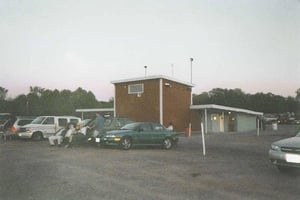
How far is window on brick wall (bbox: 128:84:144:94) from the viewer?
2709 cm

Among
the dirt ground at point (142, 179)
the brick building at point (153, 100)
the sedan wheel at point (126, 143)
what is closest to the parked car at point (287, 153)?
the dirt ground at point (142, 179)

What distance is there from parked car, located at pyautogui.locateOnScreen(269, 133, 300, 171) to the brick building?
17.6 metres

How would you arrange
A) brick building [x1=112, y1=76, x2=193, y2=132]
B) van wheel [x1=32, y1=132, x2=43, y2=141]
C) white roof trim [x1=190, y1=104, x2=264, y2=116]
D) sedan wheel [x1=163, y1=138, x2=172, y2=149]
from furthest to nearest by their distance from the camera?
white roof trim [x1=190, y1=104, x2=264, y2=116]
brick building [x1=112, y1=76, x2=193, y2=132]
van wheel [x1=32, y1=132, x2=43, y2=141]
sedan wheel [x1=163, y1=138, x2=172, y2=149]

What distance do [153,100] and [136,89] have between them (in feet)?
5.42

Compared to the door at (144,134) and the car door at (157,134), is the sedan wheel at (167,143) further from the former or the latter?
the door at (144,134)

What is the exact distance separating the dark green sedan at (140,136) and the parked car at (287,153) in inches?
A: 268

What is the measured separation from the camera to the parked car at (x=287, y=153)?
8062 millimetres

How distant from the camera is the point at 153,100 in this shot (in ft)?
86.9

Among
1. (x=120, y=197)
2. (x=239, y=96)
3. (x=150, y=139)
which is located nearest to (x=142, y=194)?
(x=120, y=197)

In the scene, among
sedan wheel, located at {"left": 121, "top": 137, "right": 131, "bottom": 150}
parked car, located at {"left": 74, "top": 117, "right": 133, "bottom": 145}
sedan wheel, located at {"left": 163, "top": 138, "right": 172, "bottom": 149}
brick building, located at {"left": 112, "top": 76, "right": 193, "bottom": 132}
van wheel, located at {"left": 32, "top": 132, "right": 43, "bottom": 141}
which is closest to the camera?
sedan wheel, located at {"left": 121, "top": 137, "right": 131, "bottom": 150}

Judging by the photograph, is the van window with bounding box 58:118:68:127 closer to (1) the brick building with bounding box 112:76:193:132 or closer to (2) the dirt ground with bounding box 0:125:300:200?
(2) the dirt ground with bounding box 0:125:300:200

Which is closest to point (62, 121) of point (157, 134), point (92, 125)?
point (92, 125)

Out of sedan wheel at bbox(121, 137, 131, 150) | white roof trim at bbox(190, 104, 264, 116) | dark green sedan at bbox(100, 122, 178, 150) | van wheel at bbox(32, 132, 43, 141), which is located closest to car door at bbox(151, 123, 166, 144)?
dark green sedan at bbox(100, 122, 178, 150)

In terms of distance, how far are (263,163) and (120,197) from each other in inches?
224
